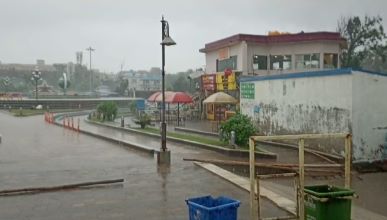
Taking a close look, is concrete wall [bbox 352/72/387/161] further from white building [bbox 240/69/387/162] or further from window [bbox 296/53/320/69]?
window [bbox 296/53/320/69]

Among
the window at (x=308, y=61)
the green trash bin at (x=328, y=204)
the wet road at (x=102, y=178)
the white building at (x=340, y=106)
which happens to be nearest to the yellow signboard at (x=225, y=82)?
the window at (x=308, y=61)

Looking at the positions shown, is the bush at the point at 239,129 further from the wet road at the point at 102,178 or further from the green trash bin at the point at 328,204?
the green trash bin at the point at 328,204

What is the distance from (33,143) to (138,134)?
613 cm

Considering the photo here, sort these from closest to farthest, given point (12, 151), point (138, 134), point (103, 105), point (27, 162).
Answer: point (27, 162)
point (12, 151)
point (138, 134)
point (103, 105)

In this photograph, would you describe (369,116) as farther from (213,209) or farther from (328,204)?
(213,209)

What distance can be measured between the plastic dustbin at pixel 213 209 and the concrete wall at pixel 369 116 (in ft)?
39.9

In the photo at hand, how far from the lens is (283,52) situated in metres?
36.2

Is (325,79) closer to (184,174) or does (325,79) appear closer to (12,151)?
(184,174)

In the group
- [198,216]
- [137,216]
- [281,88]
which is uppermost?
[281,88]

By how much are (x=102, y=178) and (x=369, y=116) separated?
10593 millimetres

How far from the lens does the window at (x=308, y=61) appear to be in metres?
35.3

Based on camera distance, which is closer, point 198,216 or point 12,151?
point 198,216

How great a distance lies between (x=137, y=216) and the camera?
833 cm

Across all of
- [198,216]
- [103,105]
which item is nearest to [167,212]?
[198,216]
